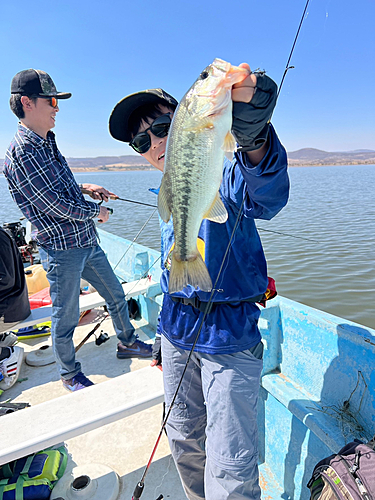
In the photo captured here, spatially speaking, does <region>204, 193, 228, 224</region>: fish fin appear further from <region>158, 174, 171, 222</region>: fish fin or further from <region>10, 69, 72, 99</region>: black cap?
<region>10, 69, 72, 99</region>: black cap

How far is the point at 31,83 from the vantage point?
2828mm

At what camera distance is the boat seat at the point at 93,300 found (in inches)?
149

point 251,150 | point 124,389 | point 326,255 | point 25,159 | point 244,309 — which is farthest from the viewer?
point 326,255

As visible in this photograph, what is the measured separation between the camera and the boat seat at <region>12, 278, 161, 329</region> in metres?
3.79

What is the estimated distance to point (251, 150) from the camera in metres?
1.25

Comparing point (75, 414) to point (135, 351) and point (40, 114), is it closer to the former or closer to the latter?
point (135, 351)

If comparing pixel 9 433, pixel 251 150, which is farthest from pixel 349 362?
pixel 9 433

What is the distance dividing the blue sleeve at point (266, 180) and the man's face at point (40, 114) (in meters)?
2.29

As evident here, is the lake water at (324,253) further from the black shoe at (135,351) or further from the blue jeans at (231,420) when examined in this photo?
the blue jeans at (231,420)

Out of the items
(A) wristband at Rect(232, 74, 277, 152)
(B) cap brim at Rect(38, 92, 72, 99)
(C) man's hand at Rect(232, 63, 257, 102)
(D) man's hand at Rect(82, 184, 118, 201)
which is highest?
(B) cap brim at Rect(38, 92, 72, 99)

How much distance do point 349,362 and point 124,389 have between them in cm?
160

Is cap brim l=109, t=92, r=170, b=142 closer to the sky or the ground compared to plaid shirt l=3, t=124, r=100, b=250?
closer to the sky

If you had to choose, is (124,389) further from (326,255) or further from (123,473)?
(326,255)

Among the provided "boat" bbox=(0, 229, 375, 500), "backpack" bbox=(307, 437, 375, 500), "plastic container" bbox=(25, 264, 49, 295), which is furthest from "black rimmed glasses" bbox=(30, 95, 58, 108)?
"plastic container" bbox=(25, 264, 49, 295)
